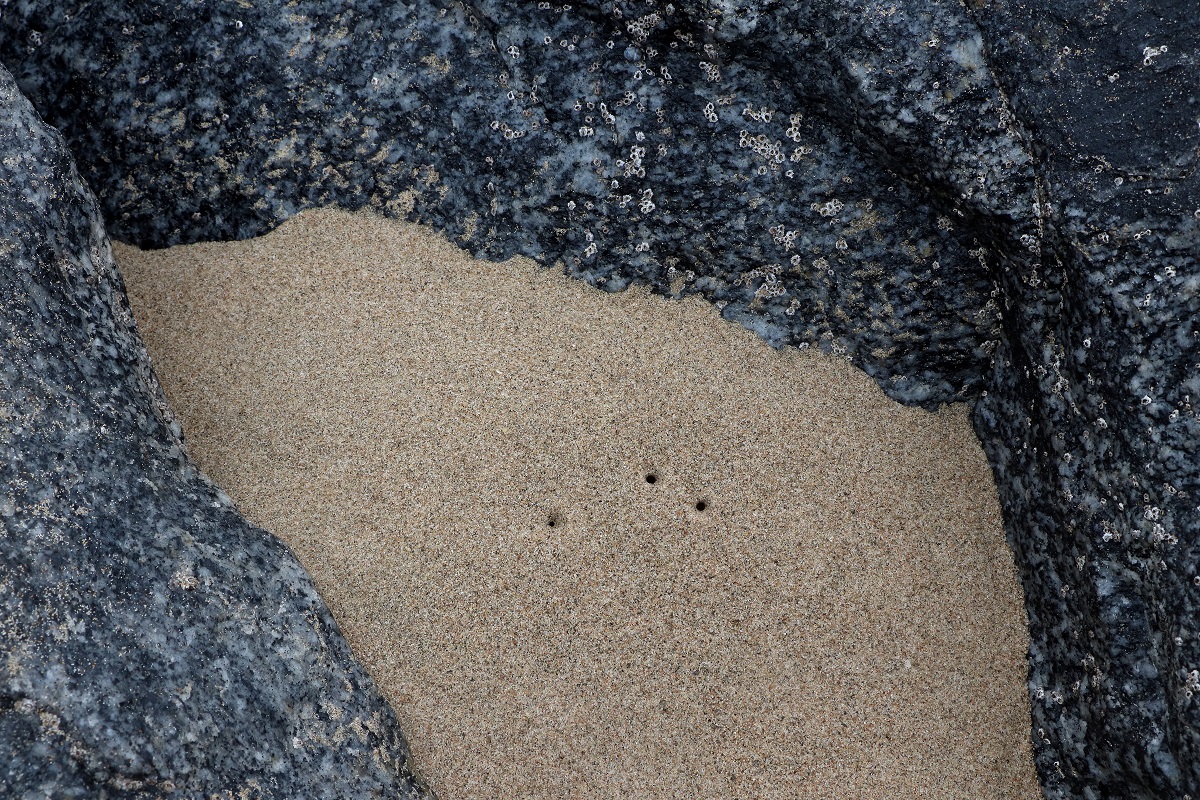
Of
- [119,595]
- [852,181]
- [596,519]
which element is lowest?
[119,595]

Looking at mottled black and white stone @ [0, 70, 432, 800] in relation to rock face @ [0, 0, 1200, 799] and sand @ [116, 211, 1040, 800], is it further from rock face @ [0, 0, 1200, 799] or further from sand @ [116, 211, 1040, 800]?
sand @ [116, 211, 1040, 800]

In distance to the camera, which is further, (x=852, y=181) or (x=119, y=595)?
(x=852, y=181)

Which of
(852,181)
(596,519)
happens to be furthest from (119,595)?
(852,181)

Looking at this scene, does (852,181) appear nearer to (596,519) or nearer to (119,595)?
(596,519)

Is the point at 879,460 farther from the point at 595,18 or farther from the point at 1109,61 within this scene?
the point at 595,18

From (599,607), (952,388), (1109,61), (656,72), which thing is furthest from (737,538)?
(1109,61)

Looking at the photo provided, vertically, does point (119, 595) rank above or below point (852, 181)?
below
